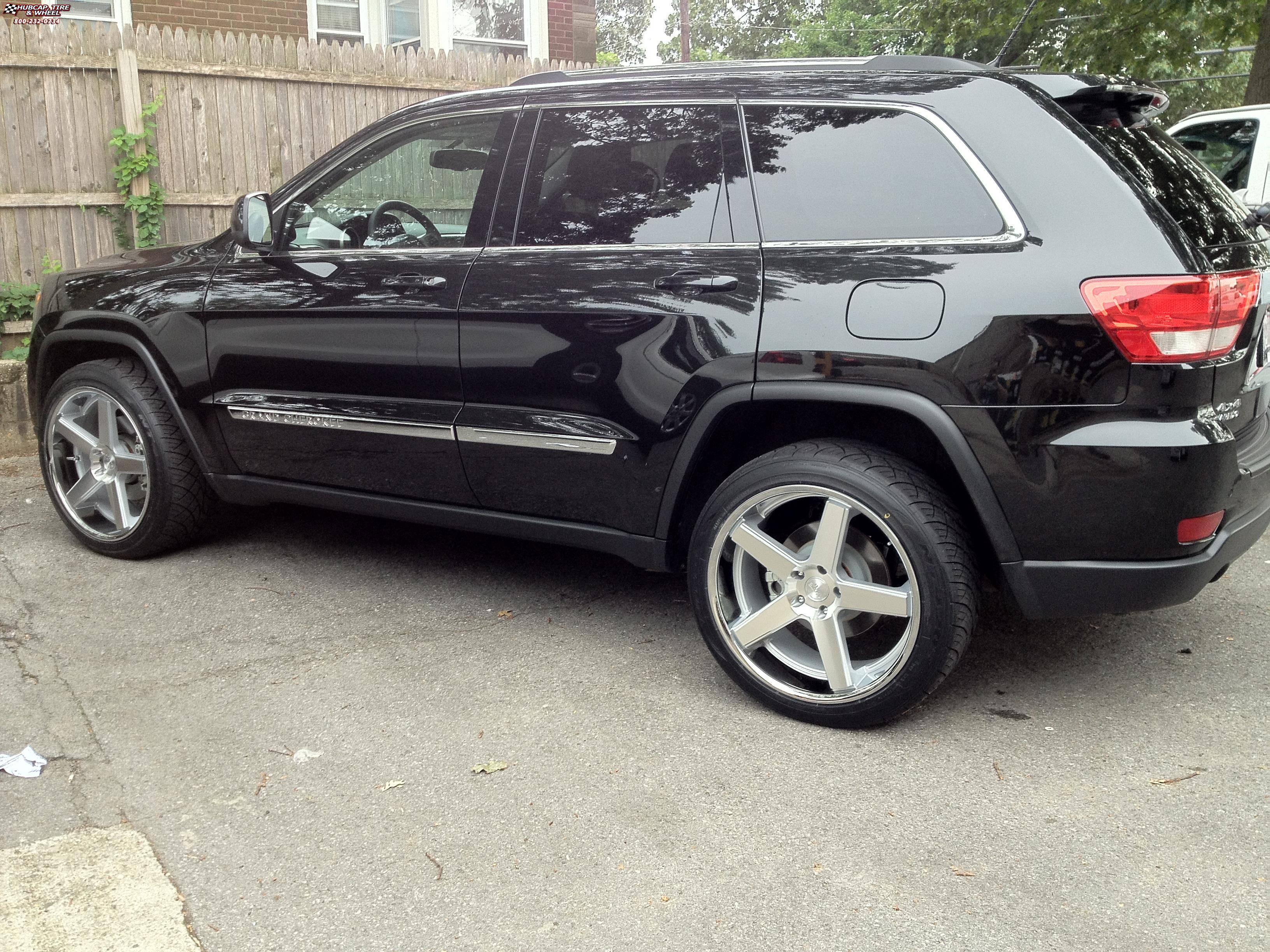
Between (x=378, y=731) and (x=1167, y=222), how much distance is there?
2.56 meters

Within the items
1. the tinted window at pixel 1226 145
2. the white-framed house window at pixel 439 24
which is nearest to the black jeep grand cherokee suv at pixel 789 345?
the tinted window at pixel 1226 145

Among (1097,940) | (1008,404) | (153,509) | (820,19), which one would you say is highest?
(820,19)

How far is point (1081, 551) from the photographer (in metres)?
3.16

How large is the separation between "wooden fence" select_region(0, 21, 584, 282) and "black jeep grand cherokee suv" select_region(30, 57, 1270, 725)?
4298 millimetres

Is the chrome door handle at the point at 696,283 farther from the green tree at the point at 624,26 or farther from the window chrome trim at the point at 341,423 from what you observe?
the green tree at the point at 624,26

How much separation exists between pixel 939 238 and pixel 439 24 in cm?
1137

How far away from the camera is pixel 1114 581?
315 centimetres

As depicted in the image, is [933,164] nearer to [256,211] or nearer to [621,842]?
[621,842]

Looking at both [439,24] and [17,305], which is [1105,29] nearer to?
[439,24]

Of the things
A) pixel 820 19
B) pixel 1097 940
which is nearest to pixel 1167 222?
pixel 1097 940

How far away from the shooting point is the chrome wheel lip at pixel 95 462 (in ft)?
16.2

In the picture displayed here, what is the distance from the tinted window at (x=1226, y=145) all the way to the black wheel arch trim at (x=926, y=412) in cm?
694

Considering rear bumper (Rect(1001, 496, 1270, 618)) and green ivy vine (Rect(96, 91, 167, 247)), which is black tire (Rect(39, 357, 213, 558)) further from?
green ivy vine (Rect(96, 91, 167, 247))

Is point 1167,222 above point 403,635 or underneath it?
above
